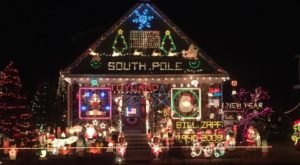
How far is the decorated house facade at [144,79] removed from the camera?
94.3ft

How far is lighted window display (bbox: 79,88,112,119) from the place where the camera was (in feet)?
93.6

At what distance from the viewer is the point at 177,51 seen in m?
29.6

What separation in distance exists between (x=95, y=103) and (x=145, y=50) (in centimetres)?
390

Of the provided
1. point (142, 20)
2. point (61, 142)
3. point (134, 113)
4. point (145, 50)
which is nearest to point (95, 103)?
point (134, 113)

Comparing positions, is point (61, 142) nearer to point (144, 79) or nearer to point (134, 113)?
point (134, 113)

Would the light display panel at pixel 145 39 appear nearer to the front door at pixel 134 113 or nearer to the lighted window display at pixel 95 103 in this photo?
the front door at pixel 134 113

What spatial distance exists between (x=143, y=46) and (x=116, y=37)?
1.50m

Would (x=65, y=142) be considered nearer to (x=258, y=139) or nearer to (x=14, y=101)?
(x=14, y=101)

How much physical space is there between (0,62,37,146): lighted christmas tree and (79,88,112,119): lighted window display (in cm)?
283

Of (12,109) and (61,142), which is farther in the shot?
(61,142)

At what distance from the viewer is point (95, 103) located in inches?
1124

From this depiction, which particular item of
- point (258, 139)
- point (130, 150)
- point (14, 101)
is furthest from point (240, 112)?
point (14, 101)

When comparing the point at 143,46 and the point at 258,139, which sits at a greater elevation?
the point at 143,46

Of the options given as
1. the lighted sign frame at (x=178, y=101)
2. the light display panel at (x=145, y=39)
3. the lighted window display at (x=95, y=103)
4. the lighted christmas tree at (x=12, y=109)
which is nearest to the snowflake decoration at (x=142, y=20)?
Answer: the light display panel at (x=145, y=39)
